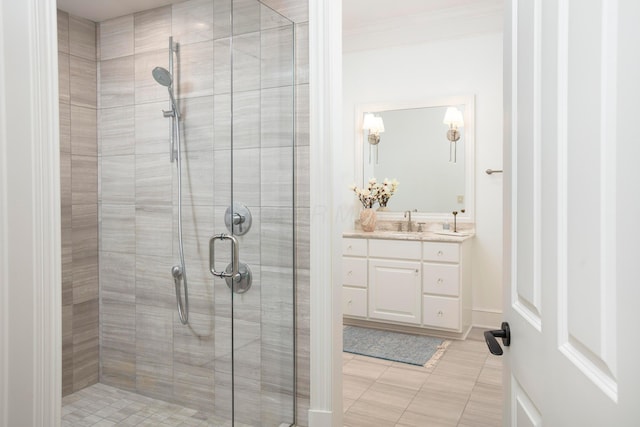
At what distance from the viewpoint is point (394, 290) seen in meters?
3.94

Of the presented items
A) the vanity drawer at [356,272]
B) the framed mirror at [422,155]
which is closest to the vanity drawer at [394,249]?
the vanity drawer at [356,272]

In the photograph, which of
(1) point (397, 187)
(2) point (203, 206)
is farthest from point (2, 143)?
(1) point (397, 187)

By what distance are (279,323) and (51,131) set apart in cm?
128

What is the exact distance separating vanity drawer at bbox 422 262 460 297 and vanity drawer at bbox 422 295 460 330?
0.20ft

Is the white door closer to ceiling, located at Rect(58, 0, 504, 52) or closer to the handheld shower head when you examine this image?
the handheld shower head

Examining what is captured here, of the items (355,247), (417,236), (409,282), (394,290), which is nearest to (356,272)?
(355,247)

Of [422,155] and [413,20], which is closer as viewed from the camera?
[413,20]

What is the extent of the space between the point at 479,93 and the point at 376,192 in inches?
52.6

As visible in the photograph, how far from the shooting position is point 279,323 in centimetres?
203

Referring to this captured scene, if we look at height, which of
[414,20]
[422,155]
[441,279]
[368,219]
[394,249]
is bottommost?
[441,279]

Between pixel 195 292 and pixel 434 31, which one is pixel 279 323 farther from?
pixel 434 31

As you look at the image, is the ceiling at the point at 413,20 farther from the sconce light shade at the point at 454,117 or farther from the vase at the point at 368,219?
the vase at the point at 368,219

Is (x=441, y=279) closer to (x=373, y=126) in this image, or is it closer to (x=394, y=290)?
(x=394, y=290)

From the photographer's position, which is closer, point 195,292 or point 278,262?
point 195,292
